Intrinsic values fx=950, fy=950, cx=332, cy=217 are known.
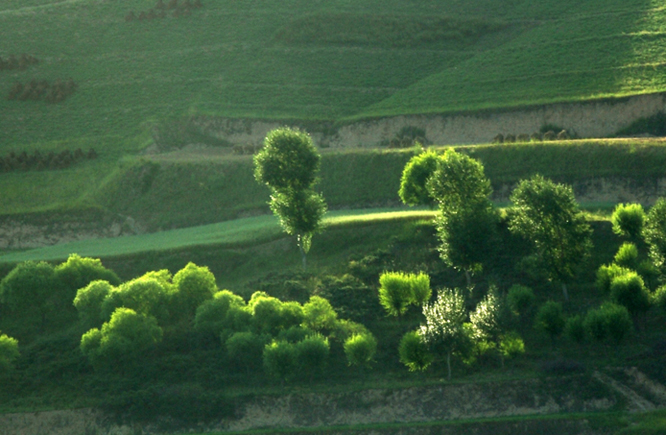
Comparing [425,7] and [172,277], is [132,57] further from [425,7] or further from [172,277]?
[172,277]

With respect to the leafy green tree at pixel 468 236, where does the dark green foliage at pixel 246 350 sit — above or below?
below

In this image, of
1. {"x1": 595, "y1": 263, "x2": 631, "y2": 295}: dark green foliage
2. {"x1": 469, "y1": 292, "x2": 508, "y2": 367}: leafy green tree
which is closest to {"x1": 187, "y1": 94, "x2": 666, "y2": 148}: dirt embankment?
{"x1": 595, "y1": 263, "x2": 631, "y2": 295}: dark green foliage

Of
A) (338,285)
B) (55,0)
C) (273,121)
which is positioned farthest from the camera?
(55,0)

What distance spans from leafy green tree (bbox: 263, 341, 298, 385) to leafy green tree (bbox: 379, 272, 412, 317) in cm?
717

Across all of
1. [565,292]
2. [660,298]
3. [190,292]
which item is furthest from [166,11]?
[660,298]

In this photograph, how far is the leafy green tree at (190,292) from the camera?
53.6 metres

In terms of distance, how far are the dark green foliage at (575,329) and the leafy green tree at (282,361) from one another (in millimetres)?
13859

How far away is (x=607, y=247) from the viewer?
55125 mm

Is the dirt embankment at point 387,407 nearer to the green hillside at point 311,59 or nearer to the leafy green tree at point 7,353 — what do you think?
the leafy green tree at point 7,353

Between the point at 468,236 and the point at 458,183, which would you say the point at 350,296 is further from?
the point at 458,183

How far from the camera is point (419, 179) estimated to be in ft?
203

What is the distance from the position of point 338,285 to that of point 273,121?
1469 inches

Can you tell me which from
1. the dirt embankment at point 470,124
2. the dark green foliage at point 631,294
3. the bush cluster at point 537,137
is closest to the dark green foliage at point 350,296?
the dark green foliage at point 631,294

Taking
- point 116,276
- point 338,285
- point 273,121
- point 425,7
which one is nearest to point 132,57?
point 273,121
